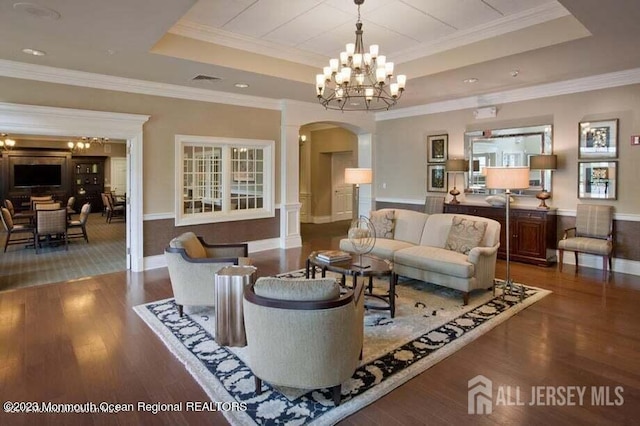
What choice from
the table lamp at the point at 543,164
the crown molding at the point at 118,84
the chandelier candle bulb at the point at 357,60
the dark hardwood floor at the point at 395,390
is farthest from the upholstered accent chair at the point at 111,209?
the table lamp at the point at 543,164

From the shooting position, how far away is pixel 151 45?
421 centimetres

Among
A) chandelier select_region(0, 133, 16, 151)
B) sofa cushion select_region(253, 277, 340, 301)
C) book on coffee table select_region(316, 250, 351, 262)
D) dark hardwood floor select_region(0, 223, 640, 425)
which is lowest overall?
dark hardwood floor select_region(0, 223, 640, 425)

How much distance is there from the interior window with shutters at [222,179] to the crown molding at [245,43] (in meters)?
1.90

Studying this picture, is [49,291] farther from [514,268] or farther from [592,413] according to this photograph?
[514,268]

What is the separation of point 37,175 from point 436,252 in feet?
46.7

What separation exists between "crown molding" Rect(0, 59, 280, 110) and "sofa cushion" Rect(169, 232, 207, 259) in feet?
9.59

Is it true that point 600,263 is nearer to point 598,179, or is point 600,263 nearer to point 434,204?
point 598,179

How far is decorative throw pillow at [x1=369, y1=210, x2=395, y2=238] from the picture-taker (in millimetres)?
5773

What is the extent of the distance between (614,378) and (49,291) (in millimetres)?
6015

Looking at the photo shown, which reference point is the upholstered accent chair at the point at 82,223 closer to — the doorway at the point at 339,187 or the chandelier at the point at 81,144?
the chandelier at the point at 81,144

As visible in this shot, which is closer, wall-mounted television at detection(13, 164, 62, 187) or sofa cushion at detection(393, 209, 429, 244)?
sofa cushion at detection(393, 209, 429, 244)

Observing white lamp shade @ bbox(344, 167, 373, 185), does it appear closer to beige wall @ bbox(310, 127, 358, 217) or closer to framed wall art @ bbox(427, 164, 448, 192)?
framed wall art @ bbox(427, 164, 448, 192)

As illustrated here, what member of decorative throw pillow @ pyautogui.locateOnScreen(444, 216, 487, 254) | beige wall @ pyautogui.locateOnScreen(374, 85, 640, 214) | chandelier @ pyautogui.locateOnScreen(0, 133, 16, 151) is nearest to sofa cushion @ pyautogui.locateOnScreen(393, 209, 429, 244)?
decorative throw pillow @ pyautogui.locateOnScreen(444, 216, 487, 254)

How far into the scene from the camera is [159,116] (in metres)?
6.02
